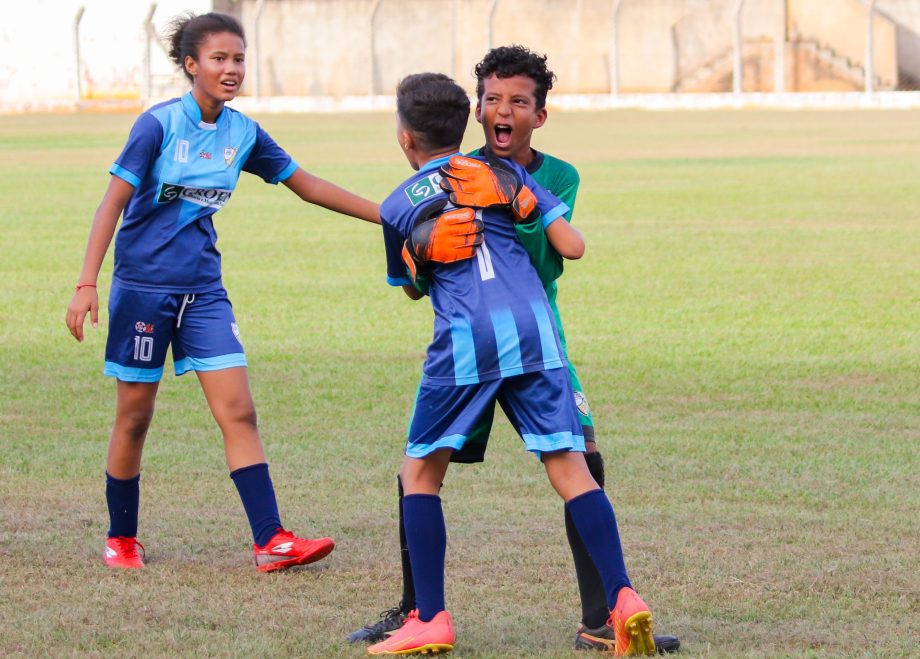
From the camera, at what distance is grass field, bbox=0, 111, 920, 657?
14.9ft

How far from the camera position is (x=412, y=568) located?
4195mm

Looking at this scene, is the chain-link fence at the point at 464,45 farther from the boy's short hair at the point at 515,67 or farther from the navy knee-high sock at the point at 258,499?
the boy's short hair at the point at 515,67

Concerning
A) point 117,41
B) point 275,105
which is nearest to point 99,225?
point 275,105

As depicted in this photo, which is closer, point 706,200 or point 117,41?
point 706,200

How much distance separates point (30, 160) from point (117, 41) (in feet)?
88.4

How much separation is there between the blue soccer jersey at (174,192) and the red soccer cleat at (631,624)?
201cm

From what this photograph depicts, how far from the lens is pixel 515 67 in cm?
418

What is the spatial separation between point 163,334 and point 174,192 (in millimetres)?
481

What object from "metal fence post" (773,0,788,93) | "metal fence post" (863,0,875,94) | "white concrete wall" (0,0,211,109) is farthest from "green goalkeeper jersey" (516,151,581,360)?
"white concrete wall" (0,0,211,109)

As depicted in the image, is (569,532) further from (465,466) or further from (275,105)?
(275,105)

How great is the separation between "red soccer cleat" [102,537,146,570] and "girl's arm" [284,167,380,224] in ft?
4.28

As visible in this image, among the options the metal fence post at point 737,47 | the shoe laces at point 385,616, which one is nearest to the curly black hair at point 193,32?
the shoe laces at point 385,616

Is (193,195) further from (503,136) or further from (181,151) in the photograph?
(503,136)

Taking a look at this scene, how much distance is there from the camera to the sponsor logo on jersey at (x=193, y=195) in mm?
5141
